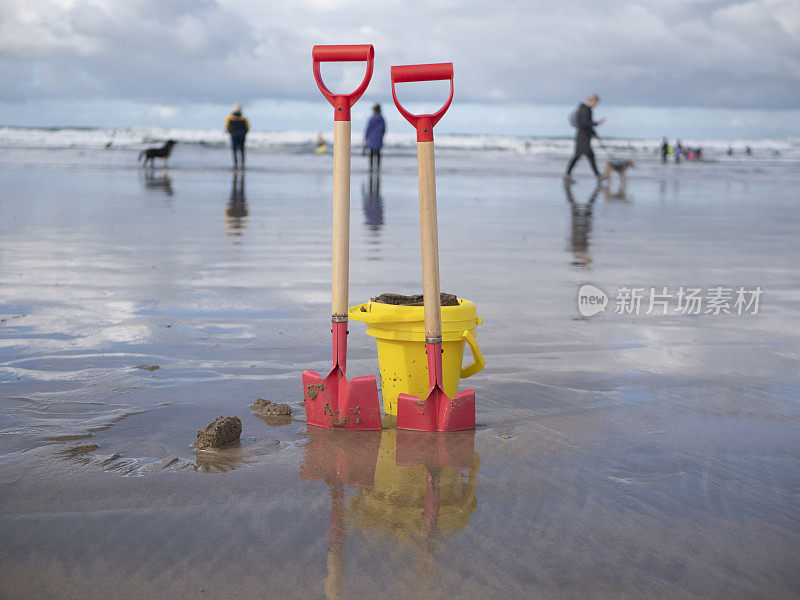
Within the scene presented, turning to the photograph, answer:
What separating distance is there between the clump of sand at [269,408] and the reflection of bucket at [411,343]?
1.40ft

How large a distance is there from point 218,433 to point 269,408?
0.41 metres

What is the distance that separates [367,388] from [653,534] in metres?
1.20

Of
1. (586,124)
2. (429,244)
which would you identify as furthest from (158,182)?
(429,244)

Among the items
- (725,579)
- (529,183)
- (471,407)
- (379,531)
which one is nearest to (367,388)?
(471,407)

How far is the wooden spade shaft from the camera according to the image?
2852mm

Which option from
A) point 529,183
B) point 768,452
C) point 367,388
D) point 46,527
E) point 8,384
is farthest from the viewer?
point 529,183

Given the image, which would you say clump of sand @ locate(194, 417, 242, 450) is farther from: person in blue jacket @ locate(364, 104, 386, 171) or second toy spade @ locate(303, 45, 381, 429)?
person in blue jacket @ locate(364, 104, 386, 171)

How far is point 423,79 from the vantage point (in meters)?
2.97

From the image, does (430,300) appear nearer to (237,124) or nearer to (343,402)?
(343,402)

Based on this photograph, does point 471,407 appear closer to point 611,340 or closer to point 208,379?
point 208,379

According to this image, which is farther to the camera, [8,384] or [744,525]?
[8,384]

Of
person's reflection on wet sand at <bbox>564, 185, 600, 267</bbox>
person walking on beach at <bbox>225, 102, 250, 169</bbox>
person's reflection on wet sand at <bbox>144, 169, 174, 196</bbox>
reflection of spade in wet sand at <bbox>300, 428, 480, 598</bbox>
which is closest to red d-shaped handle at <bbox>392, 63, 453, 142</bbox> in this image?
reflection of spade in wet sand at <bbox>300, 428, 480, 598</bbox>

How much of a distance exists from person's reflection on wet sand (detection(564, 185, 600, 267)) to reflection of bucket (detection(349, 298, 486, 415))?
160 inches

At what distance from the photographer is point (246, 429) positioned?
2922 mm
